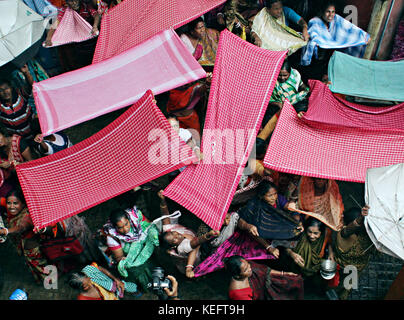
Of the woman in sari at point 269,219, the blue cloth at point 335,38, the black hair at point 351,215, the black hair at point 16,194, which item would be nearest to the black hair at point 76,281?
the black hair at point 16,194

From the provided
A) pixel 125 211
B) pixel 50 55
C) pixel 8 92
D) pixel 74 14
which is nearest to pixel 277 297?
pixel 125 211

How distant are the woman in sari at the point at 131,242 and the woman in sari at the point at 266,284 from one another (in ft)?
3.17

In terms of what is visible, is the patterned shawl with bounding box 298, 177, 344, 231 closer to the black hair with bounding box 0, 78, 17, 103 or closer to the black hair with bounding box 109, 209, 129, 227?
the black hair with bounding box 109, 209, 129, 227

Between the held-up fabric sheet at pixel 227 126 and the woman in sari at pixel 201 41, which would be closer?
the held-up fabric sheet at pixel 227 126

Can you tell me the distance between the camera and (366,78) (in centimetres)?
531

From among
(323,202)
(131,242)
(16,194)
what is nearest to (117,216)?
(131,242)

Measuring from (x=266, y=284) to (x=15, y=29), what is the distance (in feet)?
15.3

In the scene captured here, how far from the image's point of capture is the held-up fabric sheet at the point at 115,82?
4.36 m

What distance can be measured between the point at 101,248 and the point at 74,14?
153 inches

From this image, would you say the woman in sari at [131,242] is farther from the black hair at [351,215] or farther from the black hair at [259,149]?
the black hair at [351,215]

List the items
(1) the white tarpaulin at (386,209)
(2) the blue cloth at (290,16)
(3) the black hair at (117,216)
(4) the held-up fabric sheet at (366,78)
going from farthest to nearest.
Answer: (2) the blue cloth at (290,16) → (4) the held-up fabric sheet at (366,78) → (3) the black hair at (117,216) → (1) the white tarpaulin at (386,209)

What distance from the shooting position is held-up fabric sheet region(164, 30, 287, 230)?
389cm

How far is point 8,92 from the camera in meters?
5.19
